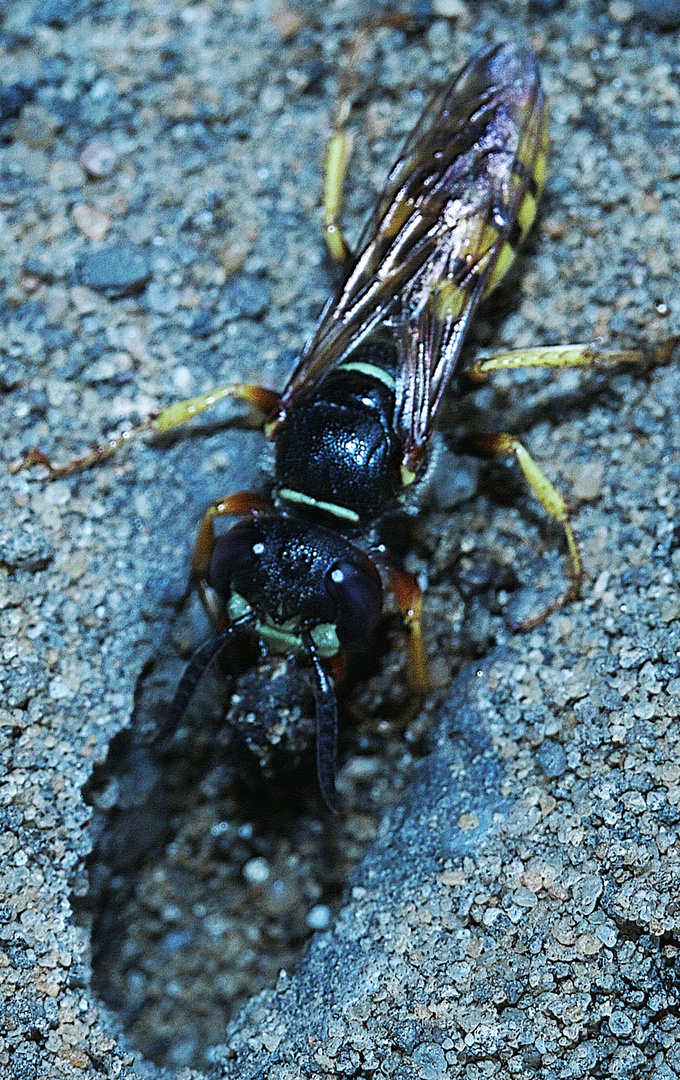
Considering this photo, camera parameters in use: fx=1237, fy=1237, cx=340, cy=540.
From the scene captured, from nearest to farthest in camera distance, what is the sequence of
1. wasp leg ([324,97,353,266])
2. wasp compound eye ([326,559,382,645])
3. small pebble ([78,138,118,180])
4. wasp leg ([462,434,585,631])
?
wasp compound eye ([326,559,382,645]), wasp leg ([462,434,585,631]), wasp leg ([324,97,353,266]), small pebble ([78,138,118,180])

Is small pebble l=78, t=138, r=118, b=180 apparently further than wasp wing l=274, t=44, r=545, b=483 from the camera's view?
Yes

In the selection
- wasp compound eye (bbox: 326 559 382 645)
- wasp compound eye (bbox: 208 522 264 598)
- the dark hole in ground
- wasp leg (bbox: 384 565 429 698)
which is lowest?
the dark hole in ground

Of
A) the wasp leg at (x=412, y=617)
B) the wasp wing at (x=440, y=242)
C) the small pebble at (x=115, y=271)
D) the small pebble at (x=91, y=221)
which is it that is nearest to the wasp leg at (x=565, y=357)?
the wasp wing at (x=440, y=242)

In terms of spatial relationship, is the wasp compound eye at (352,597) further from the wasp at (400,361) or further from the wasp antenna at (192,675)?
the wasp antenna at (192,675)

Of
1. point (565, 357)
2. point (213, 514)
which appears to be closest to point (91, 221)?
point (213, 514)

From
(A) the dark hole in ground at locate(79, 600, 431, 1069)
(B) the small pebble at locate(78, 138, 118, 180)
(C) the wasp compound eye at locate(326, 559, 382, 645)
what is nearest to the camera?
(C) the wasp compound eye at locate(326, 559, 382, 645)

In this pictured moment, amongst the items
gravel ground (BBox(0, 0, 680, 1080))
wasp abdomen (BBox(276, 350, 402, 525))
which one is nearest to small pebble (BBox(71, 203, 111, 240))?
gravel ground (BBox(0, 0, 680, 1080))

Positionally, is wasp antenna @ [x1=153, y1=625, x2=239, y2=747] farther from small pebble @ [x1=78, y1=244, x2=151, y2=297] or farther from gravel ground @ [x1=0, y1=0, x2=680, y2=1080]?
small pebble @ [x1=78, y1=244, x2=151, y2=297]
